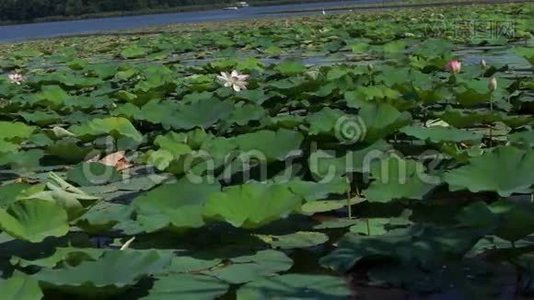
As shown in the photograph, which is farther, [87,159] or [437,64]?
[437,64]

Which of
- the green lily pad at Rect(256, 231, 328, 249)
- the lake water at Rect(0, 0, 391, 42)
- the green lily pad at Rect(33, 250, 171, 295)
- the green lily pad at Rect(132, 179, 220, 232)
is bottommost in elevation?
the lake water at Rect(0, 0, 391, 42)

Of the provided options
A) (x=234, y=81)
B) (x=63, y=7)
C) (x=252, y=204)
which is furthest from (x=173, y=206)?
(x=63, y=7)

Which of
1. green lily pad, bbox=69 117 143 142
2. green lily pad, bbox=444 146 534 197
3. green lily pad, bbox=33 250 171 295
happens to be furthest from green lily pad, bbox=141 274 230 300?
green lily pad, bbox=69 117 143 142

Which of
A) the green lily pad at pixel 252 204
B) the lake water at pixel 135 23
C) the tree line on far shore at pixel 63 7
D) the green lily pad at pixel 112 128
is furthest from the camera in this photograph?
the tree line on far shore at pixel 63 7

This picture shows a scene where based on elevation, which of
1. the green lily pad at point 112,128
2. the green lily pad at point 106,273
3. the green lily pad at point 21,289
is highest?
the green lily pad at point 21,289

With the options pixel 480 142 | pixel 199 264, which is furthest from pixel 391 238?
pixel 480 142

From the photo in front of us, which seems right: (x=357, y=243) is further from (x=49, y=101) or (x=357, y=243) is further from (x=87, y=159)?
(x=49, y=101)

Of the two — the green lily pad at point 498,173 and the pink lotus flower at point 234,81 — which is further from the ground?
the green lily pad at point 498,173

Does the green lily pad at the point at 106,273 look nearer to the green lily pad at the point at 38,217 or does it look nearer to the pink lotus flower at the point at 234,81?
the green lily pad at the point at 38,217

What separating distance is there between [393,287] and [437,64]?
2.95 m

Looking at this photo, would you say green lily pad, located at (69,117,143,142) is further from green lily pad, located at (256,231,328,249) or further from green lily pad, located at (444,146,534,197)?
green lily pad, located at (444,146,534,197)

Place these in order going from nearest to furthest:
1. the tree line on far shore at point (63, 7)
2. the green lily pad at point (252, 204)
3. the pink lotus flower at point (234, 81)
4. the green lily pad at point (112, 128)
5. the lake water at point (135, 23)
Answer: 1. the green lily pad at point (252, 204)
2. the green lily pad at point (112, 128)
3. the pink lotus flower at point (234, 81)
4. the lake water at point (135, 23)
5. the tree line on far shore at point (63, 7)

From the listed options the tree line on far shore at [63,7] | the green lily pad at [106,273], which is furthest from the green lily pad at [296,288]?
the tree line on far shore at [63,7]

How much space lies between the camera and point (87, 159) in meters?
2.42
